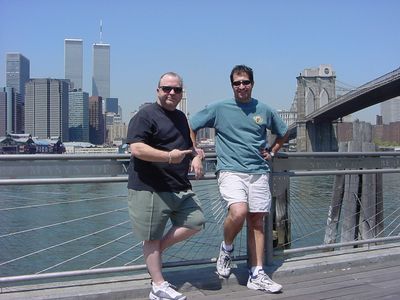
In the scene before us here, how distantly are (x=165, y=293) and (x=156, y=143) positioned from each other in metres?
0.86

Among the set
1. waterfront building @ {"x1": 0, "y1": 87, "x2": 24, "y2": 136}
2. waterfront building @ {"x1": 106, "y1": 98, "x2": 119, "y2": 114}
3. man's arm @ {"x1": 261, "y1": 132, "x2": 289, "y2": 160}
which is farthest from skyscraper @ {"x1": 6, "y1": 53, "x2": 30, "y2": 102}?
man's arm @ {"x1": 261, "y1": 132, "x2": 289, "y2": 160}

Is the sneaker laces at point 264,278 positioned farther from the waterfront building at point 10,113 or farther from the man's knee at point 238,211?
the waterfront building at point 10,113

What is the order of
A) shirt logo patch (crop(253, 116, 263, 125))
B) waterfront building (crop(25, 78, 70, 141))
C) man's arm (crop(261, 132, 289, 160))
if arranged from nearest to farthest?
shirt logo patch (crop(253, 116, 263, 125))
man's arm (crop(261, 132, 289, 160))
waterfront building (crop(25, 78, 70, 141))

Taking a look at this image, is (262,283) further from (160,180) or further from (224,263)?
(160,180)

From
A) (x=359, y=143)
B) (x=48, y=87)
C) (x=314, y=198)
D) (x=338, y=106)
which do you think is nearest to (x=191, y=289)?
(x=359, y=143)

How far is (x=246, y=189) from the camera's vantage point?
3381 mm

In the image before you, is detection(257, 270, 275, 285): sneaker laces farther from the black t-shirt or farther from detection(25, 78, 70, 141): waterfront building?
detection(25, 78, 70, 141): waterfront building

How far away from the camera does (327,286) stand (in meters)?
3.47

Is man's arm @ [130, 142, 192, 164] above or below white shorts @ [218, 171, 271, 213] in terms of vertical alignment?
above

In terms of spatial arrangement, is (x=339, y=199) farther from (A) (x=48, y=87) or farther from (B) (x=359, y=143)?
(A) (x=48, y=87)

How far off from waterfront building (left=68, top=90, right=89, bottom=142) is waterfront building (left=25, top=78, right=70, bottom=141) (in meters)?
0.90

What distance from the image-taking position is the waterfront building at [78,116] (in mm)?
87188

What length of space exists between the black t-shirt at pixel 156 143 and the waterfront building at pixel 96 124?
7954 centimetres

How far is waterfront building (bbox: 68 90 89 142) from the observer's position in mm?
87188
